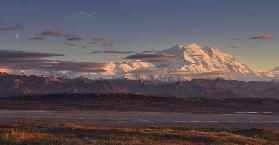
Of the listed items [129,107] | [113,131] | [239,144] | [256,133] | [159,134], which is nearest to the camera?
[239,144]

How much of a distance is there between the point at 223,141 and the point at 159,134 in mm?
6798

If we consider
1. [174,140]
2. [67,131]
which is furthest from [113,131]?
[174,140]

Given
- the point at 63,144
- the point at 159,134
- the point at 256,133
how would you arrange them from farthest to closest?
the point at 256,133 → the point at 159,134 → the point at 63,144

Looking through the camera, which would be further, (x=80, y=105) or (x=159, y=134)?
(x=80, y=105)

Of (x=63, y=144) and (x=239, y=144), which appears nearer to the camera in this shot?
(x=63, y=144)

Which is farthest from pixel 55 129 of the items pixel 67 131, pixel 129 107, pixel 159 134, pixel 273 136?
pixel 129 107

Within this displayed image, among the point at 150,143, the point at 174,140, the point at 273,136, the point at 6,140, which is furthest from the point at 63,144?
the point at 273,136

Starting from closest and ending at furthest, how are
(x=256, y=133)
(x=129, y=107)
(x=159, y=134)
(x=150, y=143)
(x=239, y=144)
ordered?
(x=150, y=143) < (x=239, y=144) < (x=159, y=134) < (x=256, y=133) < (x=129, y=107)

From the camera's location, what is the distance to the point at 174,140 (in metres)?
51.2

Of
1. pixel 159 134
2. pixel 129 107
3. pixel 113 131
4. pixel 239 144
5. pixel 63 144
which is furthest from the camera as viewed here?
pixel 129 107

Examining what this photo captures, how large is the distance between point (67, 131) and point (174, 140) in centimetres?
1308

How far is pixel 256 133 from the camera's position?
65.9 m

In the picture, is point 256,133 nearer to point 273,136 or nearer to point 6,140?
point 273,136

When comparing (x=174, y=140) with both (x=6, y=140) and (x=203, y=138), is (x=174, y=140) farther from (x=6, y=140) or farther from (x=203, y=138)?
(x=6, y=140)
